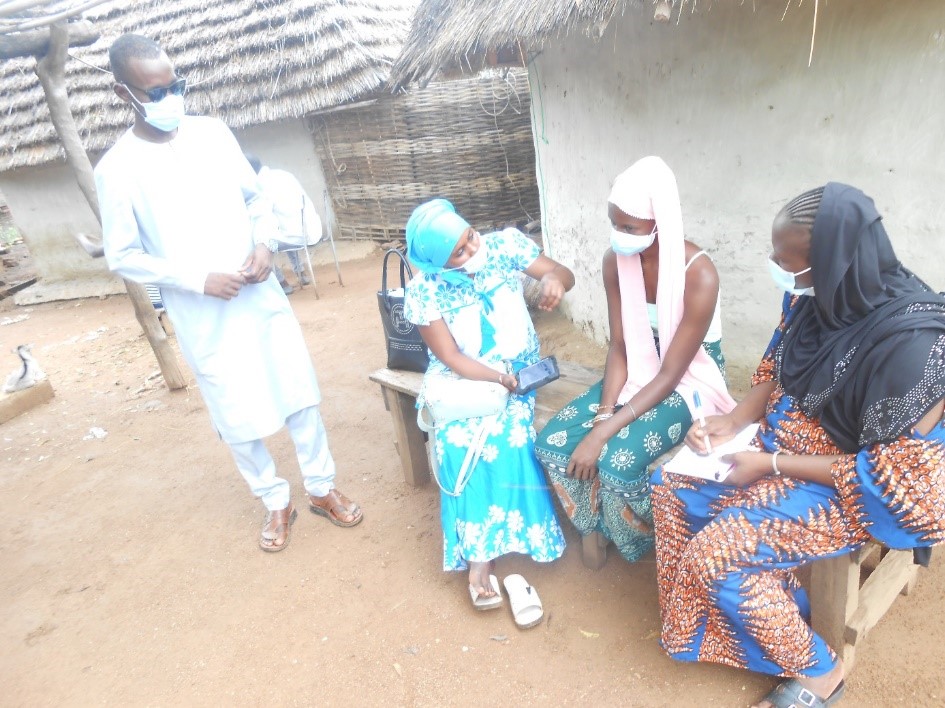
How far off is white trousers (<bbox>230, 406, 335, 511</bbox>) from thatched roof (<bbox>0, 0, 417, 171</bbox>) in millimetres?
6598

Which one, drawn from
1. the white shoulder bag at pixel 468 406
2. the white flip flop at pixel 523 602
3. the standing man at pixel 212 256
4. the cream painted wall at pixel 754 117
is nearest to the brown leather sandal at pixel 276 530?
the standing man at pixel 212 256

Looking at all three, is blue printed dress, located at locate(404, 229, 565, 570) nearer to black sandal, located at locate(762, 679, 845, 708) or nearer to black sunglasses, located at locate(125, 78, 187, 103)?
black sandal, located at locate(762, 679, 845, 708)

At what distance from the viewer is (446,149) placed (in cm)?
860

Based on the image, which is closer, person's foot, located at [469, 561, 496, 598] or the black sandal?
the black sandal

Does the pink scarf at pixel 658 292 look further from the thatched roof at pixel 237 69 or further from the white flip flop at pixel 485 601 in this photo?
the thatched roof at pixel 237 69

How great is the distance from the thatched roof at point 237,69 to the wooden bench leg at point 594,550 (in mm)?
7455

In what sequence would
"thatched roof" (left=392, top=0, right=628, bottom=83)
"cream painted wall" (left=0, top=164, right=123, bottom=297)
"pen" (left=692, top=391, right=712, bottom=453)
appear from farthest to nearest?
"cream painted wall" (left=0, top=164, right=123, bottom=297), "thatched roof" (left=392, top=0, right=628, bottom=83), "pen" (left=692, top=391, right=712, bottom=453)

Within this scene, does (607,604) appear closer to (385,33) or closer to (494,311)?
(494,311)

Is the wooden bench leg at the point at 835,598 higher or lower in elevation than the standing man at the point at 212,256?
lower

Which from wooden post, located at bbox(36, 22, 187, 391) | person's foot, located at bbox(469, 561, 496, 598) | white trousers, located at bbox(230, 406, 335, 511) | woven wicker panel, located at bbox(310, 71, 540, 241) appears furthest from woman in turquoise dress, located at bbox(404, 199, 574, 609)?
woven wicker panel, located at bbox(310, 71, 540, 241)

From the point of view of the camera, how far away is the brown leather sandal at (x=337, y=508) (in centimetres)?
320

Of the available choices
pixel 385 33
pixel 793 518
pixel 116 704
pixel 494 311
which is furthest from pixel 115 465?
pixel 385 33

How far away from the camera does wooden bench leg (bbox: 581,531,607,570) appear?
2.59 meters

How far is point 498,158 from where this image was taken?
8.64 metres
